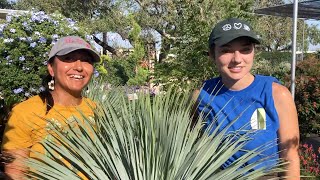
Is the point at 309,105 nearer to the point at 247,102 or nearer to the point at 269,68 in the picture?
the point at 247,102

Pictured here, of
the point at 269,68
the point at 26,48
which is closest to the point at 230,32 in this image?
the point at 26,48

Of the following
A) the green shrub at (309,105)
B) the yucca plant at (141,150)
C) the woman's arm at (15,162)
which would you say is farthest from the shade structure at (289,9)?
the woman's arm at (15,162)

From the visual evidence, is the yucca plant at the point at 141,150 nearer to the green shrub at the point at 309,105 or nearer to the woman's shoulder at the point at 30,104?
the woman's shoulder at the point at 30,104

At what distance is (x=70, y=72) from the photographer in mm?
1987

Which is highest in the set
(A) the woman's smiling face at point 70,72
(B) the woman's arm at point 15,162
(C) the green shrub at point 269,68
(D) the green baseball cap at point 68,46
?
(C) the green shrub at point 269,68

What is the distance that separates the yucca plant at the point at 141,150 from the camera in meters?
1.45

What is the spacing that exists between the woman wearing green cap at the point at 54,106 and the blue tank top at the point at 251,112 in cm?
58

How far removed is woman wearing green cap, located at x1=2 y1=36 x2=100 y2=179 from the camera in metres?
1.74

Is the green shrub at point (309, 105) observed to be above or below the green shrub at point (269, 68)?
below

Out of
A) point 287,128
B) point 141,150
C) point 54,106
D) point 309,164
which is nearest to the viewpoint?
point 141,150

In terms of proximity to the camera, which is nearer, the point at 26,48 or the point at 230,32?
the point at 230,32

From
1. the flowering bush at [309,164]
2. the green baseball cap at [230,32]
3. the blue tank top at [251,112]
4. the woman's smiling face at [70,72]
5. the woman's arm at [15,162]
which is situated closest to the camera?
the woman's arm at [15,162]

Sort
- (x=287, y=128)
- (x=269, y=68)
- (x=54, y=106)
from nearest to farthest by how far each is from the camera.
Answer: (x=287, y=128), (x=54, y=106), (x=269, y=68)

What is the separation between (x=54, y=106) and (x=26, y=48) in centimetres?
596
